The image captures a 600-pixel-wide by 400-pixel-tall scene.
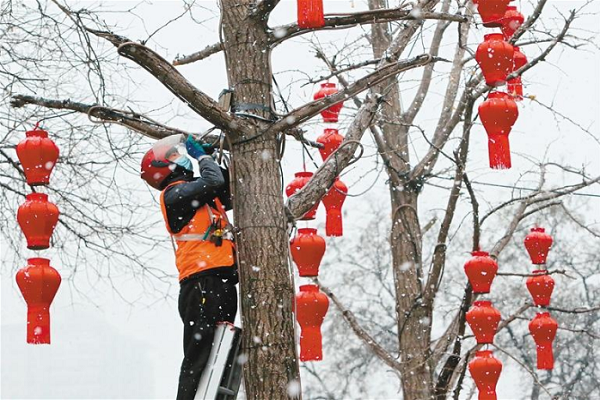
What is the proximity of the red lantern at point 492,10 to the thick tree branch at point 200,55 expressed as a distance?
5.79ft

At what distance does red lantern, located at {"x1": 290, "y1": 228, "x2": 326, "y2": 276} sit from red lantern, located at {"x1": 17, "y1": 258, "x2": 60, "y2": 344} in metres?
1.57

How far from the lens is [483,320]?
8.39m

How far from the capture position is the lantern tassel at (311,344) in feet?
22.9

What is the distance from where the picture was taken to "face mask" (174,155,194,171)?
681 cm

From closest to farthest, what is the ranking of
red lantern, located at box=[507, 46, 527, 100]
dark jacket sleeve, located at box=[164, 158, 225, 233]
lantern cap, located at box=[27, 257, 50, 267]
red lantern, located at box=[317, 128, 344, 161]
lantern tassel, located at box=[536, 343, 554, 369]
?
dark jacket sleeve, located at box=[164, 158, 225, 233]
lantern cap, located at box=[27, 257, 50, 267]
red lantern, located at box=[317, 128, 344, 161]
red lantern, located at box=[507, 46, 527, 100]
lantern tassel, located at box=[536, 343, 554, 369]

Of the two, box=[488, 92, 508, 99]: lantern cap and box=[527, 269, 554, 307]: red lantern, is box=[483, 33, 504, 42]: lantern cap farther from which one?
box=[527, 269, 554, 307]: red lantern

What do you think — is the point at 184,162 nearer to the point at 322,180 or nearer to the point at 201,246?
the point at 201,246

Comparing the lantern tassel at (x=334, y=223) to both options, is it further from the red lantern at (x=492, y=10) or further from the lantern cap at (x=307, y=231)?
the red lantern at (x=492, y=10)

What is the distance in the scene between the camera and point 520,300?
89.2ft

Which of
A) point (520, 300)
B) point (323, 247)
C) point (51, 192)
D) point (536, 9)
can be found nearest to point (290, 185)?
point (323, 247)

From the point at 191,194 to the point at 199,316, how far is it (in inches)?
28.4

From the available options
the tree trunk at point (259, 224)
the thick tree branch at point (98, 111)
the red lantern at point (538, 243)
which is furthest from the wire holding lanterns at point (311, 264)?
the red lantern at point (538, 243)

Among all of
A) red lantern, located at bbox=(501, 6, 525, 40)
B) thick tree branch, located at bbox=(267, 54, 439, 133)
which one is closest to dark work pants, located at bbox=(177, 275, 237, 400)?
thick tree branch, located at bbox=(267, 54, 439, 133)

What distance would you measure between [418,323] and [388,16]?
508 cm
